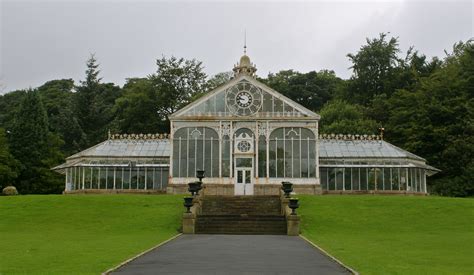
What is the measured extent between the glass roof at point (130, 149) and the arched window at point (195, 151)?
12.7 ft

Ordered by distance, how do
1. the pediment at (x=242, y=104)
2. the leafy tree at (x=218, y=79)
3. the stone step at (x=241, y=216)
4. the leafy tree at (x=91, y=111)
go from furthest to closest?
the leafy tree at (x=218, y=79) → the leafy tree at (x=91, y=111) → the pediment at (x=242, y=104) → the stone step at (x=241, y=216)

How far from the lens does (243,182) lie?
45750 millimetres

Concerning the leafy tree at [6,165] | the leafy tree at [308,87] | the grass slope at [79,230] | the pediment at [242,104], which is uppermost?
the leafy tree at [308,87]

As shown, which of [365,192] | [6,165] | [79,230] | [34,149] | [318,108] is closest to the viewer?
[79,230]

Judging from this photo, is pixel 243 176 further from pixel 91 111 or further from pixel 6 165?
pixel 91 111

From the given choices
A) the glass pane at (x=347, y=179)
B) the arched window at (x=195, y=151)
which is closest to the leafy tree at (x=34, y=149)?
the arched window at (x=195, y=151)

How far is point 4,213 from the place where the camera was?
108 feet

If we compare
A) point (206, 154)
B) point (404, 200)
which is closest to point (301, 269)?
point (404, 200)

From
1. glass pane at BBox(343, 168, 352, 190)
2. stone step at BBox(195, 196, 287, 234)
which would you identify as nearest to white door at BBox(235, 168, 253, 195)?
stone step at BBox(195, 196, 287, 234)

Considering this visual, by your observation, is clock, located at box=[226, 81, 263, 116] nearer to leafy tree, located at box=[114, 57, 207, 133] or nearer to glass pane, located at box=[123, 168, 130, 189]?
glass pane, located at box=[123, 168, 130, 189]

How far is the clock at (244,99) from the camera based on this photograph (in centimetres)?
4700

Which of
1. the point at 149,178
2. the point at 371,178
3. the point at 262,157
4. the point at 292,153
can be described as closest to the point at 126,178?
the point at 149,178

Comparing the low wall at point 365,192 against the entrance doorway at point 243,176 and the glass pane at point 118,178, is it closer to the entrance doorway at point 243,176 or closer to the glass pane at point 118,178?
the entrance doorway at point 243,176

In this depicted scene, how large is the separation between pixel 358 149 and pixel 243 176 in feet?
35.0
